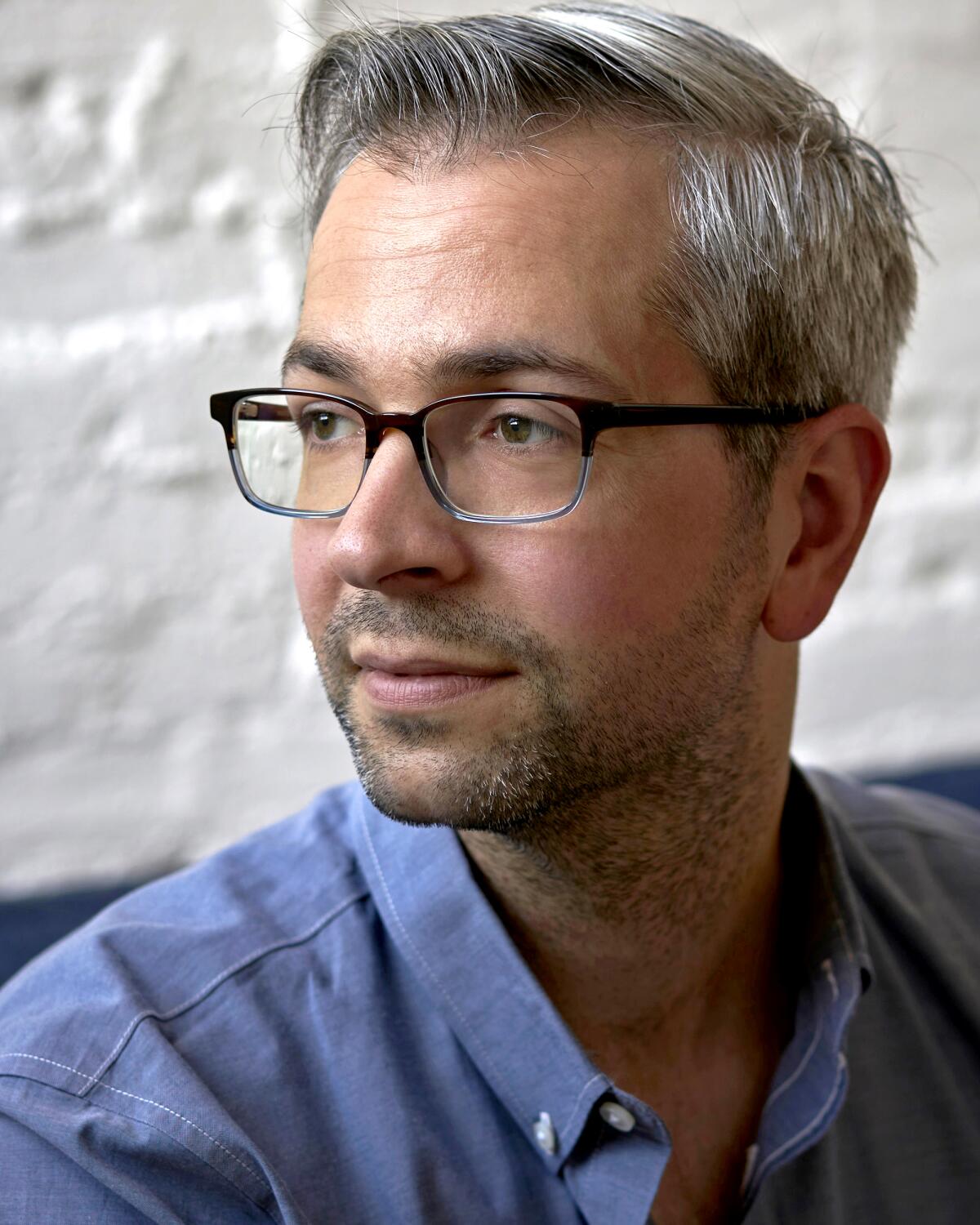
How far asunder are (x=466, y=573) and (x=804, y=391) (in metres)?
0.36

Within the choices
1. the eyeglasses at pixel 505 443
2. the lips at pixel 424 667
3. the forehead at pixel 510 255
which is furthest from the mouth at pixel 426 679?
the forehead at pixel 510 255

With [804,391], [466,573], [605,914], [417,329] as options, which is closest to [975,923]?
[605,914]

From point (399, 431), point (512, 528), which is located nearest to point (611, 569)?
point (512, 528)

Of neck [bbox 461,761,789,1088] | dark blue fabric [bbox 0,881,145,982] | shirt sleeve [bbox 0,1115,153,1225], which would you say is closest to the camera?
shirt sleeve [bbox 0,1115,153,1225]

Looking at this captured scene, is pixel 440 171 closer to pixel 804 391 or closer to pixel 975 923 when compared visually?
pixel 804 391

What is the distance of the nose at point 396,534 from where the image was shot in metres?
0.87

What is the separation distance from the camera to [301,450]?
108 cm

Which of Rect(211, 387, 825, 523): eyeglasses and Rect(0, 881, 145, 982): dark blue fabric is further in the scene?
Rect(0, 881, 145, 982): dark blue fabric

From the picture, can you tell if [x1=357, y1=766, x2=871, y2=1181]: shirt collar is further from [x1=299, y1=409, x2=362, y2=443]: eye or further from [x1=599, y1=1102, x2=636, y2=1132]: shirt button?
[x1=299, y1=409, x2=362, y2=443]: eye

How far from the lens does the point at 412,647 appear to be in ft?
2.93

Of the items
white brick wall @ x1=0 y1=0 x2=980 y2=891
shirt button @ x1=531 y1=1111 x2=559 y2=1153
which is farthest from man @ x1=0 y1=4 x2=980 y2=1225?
white brick wall @ x1=0 y1=0 x2=980 y2=891

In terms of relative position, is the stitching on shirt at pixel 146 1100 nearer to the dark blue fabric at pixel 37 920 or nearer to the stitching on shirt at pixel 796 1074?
the stitching on shirt at pixel 796 1074

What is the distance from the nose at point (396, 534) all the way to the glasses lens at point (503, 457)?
2cm

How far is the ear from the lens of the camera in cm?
106
